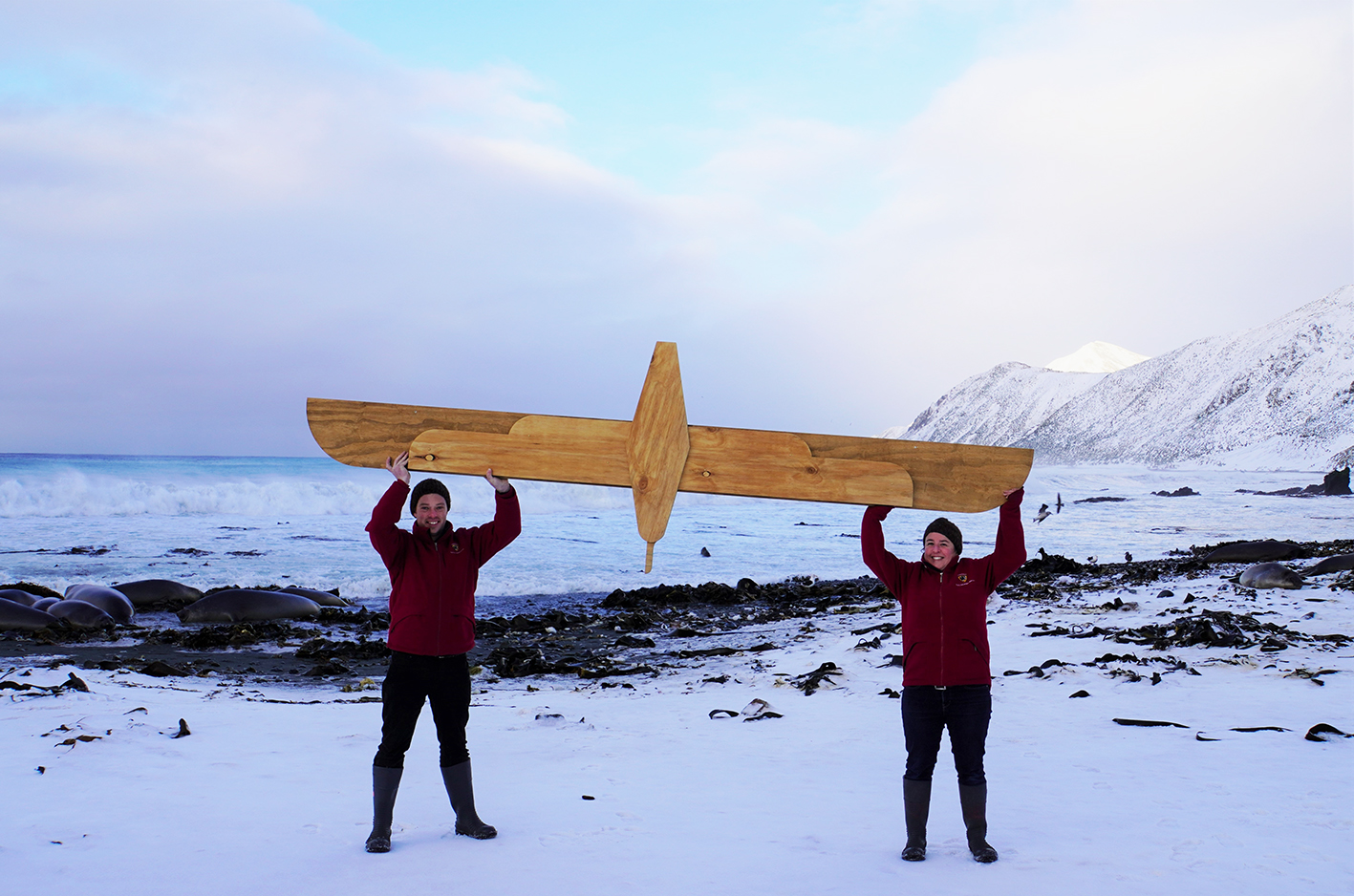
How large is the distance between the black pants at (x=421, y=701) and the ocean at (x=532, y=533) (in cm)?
948

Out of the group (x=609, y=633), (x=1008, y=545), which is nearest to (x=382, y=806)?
(x=1008, y=545)

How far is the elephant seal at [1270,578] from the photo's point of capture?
36.3ft

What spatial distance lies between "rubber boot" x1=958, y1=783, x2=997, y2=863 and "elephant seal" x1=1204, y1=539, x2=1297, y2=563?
14.4 metres

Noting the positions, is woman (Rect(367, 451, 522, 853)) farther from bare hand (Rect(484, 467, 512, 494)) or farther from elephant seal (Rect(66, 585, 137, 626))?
elephant seal (Rect(66, 585, 137, 626))

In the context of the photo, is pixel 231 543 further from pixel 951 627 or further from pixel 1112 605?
pixel 951 627

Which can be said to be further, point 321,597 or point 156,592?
point 321,597

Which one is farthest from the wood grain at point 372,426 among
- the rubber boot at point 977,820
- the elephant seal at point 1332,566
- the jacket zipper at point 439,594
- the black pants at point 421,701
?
the elephant seal at point 1332,566

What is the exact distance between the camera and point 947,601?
3965 mm

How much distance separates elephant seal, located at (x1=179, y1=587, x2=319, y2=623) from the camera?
1210 cm

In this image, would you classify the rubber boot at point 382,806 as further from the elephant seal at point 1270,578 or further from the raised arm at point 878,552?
the elephant seal at point 1270,578

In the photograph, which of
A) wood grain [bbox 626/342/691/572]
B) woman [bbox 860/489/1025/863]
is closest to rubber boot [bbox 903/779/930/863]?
woman [bbox 860/489/1025/863]

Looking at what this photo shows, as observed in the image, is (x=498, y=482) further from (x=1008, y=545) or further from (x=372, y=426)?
(x=1008, y=545)

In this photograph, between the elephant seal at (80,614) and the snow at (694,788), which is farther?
the elephant seal at (80,614)

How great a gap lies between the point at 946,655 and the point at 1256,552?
51.2ft
